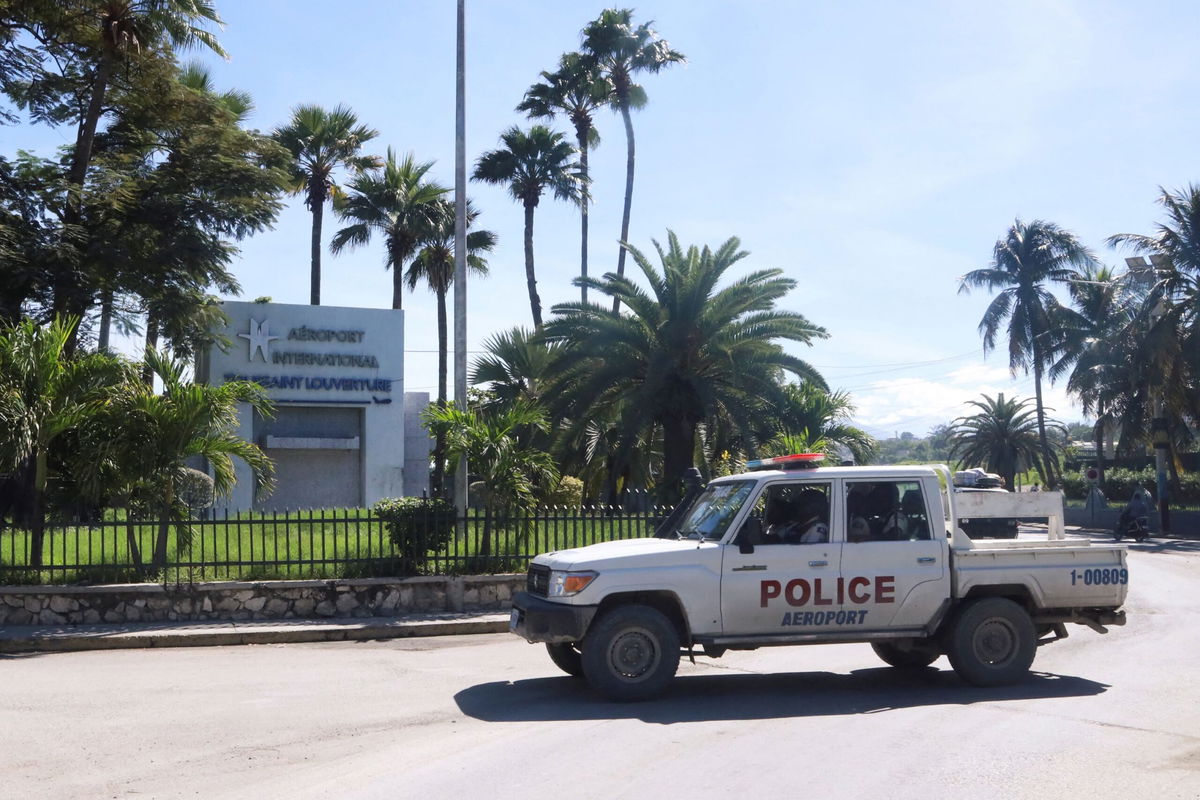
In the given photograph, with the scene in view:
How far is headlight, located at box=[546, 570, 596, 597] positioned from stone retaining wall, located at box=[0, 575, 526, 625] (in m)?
6.00

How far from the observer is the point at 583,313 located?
21422 mm

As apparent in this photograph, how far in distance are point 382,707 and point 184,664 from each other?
3.61m

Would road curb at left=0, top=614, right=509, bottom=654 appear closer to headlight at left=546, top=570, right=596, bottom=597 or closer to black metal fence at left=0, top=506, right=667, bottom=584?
black metal fence at left=0, top=506, right=667, bottom=584

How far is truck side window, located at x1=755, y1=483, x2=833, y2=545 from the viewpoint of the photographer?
9.02 m

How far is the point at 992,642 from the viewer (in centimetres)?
921

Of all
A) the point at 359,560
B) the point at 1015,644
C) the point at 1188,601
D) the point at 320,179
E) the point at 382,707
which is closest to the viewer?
the point at 382,707

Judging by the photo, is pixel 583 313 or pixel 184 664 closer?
pixel 184 664

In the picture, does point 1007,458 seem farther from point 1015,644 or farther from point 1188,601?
point 1015,644

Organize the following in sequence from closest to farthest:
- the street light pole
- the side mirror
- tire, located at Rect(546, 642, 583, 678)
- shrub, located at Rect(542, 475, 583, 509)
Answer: the side mirror, tire, located at Rect(546, 642, 583, 678), shrub, located at Rect(542, 475, 583, 509), the street light pole

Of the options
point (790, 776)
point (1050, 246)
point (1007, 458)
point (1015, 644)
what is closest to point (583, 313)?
point (1015, 644)

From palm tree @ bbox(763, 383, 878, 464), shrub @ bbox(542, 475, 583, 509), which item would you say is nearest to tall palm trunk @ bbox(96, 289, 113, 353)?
shrub @ bbox(542, 475, 583, 509)

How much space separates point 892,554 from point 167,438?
31.2 ft

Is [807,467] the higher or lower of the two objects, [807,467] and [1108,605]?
the higher

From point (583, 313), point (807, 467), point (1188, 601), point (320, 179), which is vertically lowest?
point (1188, 601)
